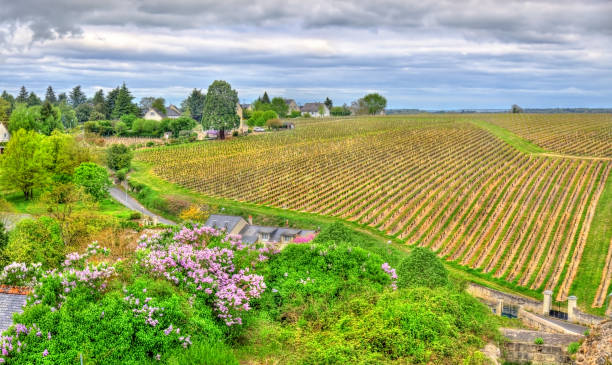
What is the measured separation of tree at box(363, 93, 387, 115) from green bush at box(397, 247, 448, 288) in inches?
6083

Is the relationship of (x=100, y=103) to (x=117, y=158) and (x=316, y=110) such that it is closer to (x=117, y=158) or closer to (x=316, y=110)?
(x=316, y=110)

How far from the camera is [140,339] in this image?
40.0ft

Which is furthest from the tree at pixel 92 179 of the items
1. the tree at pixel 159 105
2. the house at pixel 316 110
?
the house at pixel 316 110

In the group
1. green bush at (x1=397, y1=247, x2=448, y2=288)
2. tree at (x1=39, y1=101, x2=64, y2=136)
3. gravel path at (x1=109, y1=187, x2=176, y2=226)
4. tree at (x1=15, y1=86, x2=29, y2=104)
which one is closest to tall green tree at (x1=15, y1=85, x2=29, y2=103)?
tree at (x1=15, y1=86, x2=29, y2=104)

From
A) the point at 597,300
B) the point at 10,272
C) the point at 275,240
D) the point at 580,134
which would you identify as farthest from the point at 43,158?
the point at 580,134

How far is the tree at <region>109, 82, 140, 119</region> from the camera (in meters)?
123

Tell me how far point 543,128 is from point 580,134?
9.91 meters

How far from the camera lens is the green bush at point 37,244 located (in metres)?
24.5

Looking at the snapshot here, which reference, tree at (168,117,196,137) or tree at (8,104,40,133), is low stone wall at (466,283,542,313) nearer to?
tree at (8,104,40,133)

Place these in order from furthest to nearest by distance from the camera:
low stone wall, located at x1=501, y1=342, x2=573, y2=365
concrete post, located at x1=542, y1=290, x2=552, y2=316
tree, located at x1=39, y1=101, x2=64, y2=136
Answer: tree, located at x1=39, y1=101, x2=64, y2=136, concrete post, located at x1=542, y1=290, x2=552, y2=316, low stone wall, located at x1=501, y1=342, x2=573, y2=365

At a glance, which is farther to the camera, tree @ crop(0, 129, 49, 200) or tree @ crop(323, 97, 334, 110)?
tree @ crop(323, 97, 334, 110)

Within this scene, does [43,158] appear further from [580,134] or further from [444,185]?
[580,134]

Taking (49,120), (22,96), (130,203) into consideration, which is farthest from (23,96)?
(130,203)

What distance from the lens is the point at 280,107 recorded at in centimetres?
15650
